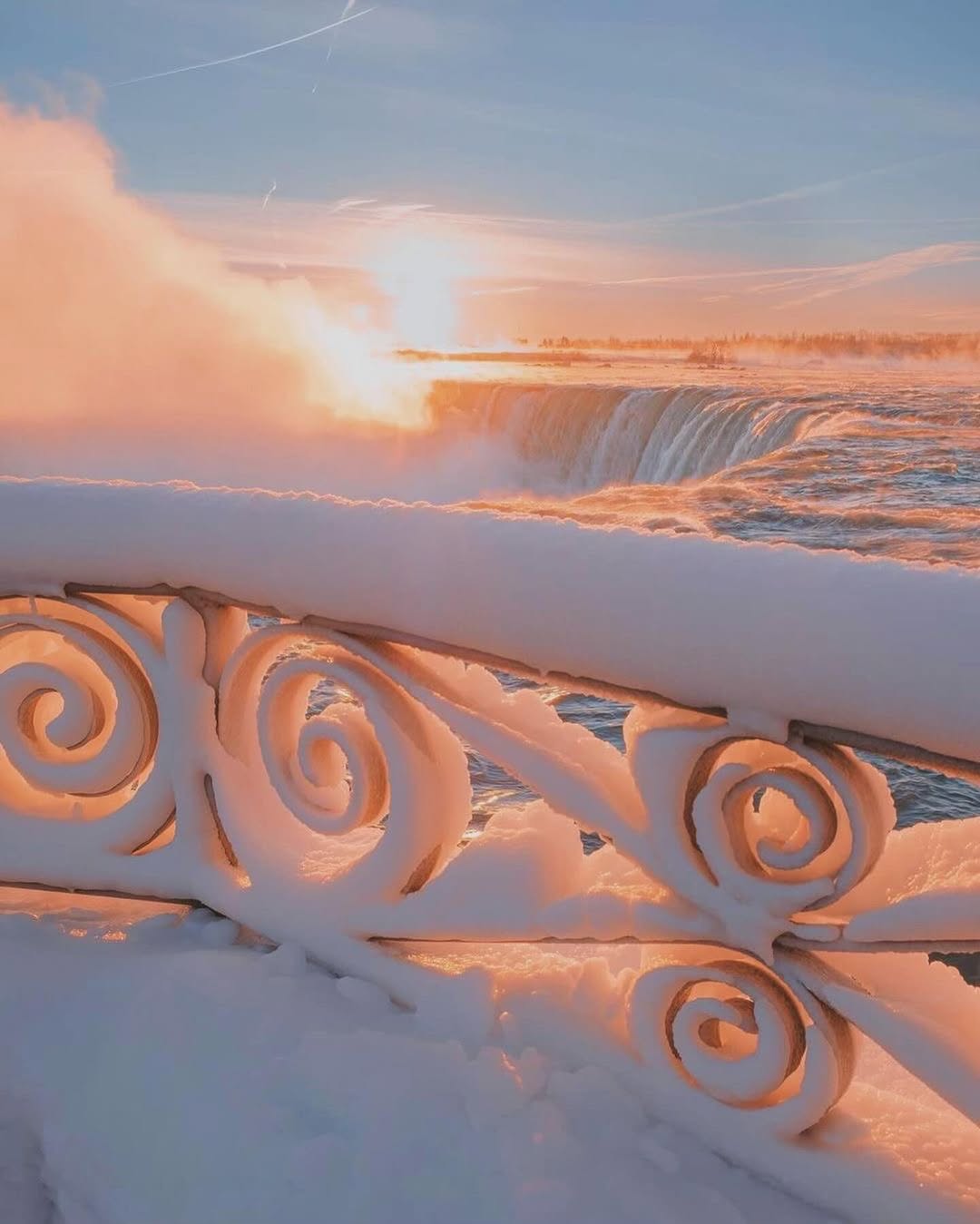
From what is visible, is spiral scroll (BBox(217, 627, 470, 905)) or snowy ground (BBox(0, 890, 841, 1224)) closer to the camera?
snowy ground (BBox(0, 890, 841, 1224))

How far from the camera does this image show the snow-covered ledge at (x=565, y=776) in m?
0.98

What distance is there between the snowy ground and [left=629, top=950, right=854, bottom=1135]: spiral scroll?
3.2 inches

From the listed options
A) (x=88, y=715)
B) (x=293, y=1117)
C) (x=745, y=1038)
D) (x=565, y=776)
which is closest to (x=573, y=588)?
(x=565, y=776)

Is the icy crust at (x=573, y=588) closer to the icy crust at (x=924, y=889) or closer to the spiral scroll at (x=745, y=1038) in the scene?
the icy crust at (x=924, y=889)

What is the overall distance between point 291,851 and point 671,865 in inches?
24.8

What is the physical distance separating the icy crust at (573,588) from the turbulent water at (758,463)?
2.79 m

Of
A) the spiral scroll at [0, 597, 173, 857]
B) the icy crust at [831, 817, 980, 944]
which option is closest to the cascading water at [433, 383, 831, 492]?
the spiral scroll at [0, 597, 173, 857]

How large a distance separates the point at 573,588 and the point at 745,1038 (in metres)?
0.56

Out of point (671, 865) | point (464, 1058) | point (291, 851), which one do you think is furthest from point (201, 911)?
point (671, 865)

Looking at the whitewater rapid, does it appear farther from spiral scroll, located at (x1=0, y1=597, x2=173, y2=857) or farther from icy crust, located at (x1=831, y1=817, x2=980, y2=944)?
icy crust, located at (x1=831, y1=817, x2=980, y2=944)

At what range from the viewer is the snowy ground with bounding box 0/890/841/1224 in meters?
1.13

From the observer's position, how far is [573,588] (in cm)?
107

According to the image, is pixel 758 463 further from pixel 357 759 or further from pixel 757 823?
pixel 757 823

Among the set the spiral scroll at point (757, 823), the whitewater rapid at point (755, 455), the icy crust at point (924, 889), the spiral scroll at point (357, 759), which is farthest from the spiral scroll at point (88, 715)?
the whitewater rapid at point (755, 455)
